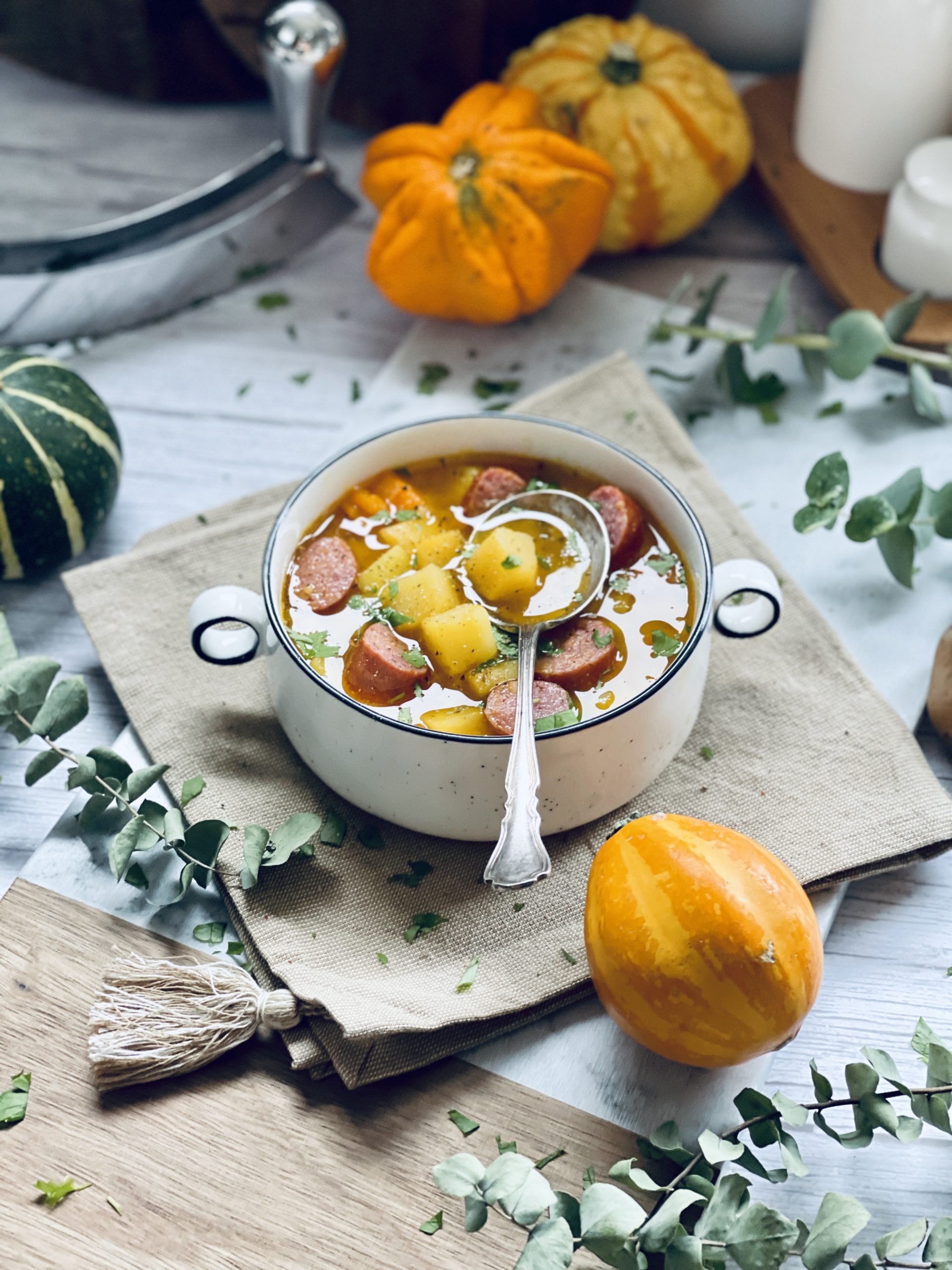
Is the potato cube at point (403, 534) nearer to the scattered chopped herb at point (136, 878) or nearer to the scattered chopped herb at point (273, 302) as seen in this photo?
the scattered chopped herb at point (136, 878)

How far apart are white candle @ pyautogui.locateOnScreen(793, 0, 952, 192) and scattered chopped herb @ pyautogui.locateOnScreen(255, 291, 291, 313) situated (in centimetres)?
97

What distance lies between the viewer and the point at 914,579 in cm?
162

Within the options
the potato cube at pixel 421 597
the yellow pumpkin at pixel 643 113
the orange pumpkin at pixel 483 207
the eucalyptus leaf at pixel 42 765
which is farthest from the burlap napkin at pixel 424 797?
the yellow pumpkin at pixel 643 113

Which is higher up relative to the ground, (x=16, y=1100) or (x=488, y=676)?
(x=488, y=676)

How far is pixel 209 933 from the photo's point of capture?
50.0 inches

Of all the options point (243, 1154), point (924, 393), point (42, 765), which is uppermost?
point (924, 393)

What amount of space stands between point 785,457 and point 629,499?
491 millimetres

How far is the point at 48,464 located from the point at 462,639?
2.13 ft

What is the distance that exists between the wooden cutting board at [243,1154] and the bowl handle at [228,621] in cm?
35

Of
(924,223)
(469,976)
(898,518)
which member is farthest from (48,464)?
(924,223)

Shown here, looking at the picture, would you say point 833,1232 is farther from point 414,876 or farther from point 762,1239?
point 414,876

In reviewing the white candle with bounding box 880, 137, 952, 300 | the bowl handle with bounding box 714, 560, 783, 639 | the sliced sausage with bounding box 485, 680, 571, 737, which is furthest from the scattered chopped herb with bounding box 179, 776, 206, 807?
the white candle with bounding box 880, 137, 952, 300

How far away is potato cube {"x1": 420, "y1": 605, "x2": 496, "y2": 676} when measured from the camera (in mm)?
1279

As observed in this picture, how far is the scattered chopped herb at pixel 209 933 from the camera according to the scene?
127 centimetres
